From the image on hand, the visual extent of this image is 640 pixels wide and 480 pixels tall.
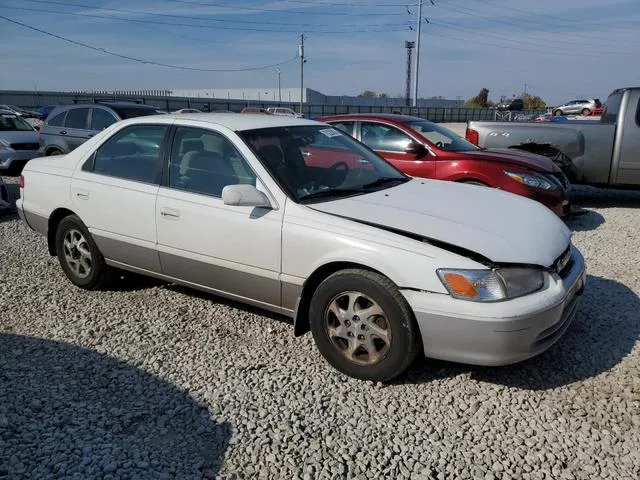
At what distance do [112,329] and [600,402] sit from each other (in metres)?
3.36

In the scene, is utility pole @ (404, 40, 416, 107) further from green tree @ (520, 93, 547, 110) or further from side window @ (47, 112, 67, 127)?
side window @ (47, 112, 67, 127)

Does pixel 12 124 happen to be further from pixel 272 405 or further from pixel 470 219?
pixel 470 219

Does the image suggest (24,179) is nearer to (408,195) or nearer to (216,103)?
(408,195)

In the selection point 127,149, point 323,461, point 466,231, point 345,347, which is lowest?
point 323,461

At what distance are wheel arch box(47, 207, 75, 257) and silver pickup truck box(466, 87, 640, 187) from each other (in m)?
6.68

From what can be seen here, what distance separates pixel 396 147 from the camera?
24.0 ft

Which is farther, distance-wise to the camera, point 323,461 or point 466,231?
point 466,231

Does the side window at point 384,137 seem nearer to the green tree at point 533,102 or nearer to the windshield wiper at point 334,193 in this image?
the windshield wiper at point 334,193

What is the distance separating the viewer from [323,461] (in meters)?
2.59

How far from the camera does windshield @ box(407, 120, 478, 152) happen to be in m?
7.33

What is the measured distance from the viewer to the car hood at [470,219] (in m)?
3.09

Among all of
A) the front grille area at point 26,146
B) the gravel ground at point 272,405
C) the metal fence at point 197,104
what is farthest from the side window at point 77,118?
the metal fence at point 197,104

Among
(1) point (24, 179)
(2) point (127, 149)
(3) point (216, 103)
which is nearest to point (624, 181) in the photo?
(2) point (127, 149)

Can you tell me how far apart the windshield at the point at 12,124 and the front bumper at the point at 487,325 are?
477 inches
